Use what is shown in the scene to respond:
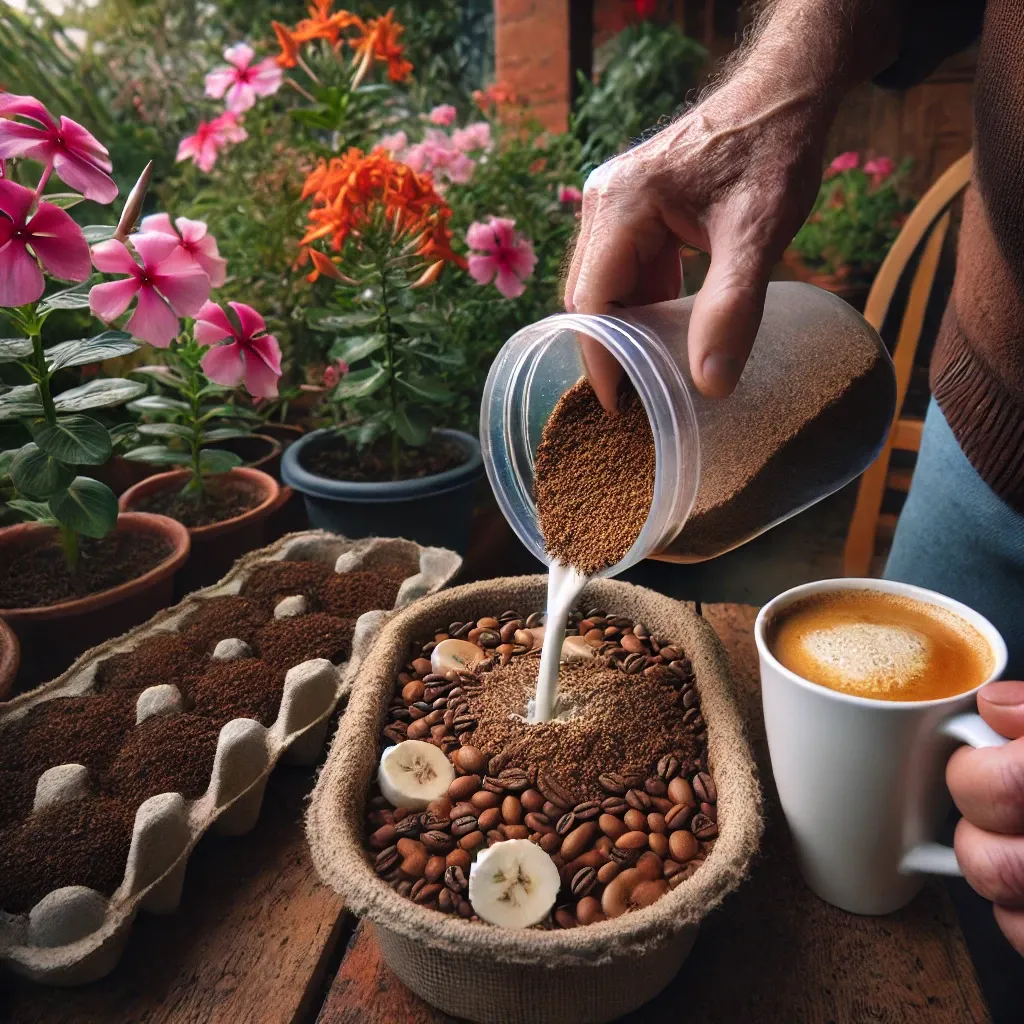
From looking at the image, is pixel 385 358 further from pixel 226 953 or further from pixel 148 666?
pixel 226 953

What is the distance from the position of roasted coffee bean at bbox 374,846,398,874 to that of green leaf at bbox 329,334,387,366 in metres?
0.69

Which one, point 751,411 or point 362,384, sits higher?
point 751,411

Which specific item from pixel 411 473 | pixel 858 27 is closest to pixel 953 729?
pixel 858 27

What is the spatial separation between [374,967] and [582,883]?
0.14 metres

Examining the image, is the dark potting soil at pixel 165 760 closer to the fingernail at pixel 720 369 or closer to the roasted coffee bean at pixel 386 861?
the roasted coffee bean at pixel 386 861

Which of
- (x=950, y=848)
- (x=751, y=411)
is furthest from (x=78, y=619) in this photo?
(x=950, y=848)

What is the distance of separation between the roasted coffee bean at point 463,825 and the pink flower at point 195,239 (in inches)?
22.7

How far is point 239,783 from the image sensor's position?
61 cm

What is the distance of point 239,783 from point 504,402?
1.18 feet

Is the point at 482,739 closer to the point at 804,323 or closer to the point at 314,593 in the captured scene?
the point at 314,593

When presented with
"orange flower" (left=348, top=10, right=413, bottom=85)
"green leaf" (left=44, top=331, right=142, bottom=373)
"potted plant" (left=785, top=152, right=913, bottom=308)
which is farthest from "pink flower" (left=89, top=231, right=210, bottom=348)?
"potted plant" (left=785, top=152, right=913, bottom=308)


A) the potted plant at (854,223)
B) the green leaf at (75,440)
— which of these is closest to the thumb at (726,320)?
the green leaf at (75,440)

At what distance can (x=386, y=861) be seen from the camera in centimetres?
54

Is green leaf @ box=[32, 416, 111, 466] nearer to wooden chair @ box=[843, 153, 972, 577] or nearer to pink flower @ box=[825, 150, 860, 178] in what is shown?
wooden chair @ box=[843, 153, 972, 577]
